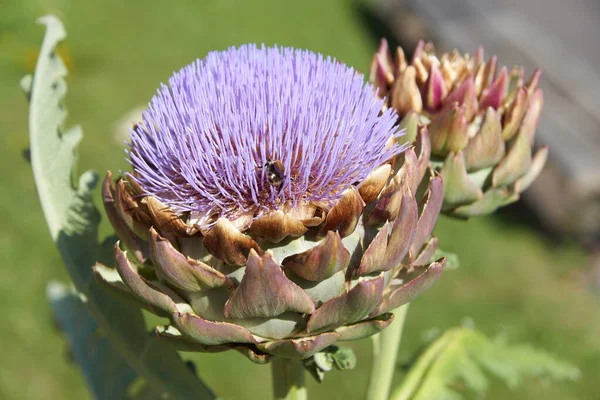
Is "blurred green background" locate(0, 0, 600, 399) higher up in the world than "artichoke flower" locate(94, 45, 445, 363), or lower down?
lower down

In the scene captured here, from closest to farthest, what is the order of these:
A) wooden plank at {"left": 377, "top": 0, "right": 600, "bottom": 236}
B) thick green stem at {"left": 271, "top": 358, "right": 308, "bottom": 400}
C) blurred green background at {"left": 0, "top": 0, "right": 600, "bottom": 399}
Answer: thick green stem at {"left": 271, "top": 358, "right": 308, "bottom": 400} < blurred green background at {"left": 0, "top": 0, "right": 600, "bottom": 399} < wooden plank at {"left": 377, "top": 0, "right": 600, "bottom": 236}

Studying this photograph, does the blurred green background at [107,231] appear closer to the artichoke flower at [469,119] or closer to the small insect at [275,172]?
the artichoke flower at [469,119]

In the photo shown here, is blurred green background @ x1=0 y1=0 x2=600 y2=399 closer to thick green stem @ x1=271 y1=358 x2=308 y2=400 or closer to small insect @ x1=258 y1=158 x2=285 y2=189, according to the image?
thick green stem @ x1=271 y1=358 x2=308 y2=400

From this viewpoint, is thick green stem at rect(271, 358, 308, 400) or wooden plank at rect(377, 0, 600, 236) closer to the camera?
thick green stem at rect(271, 358, 308, 400)

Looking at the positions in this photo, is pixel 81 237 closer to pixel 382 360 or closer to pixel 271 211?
pixel 271 211

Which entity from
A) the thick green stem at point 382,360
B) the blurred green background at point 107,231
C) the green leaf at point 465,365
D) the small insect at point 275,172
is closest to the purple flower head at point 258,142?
the small insect at point 275,172

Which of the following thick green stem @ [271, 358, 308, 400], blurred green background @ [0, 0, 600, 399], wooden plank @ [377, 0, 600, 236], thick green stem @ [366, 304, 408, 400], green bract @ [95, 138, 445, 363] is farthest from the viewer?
wooden plank @ [377, 0, 600, 236]

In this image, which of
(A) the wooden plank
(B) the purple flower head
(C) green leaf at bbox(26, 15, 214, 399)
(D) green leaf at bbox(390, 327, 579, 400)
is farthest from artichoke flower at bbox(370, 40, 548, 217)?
(A) the wooden plank

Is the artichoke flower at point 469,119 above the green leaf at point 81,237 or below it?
above
